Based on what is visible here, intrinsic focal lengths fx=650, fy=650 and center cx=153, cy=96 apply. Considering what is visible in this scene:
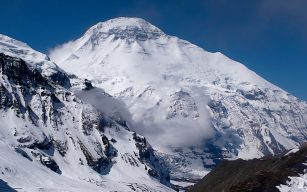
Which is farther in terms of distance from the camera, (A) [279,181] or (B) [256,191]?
(A) [279,181]

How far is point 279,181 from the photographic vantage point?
198 meters

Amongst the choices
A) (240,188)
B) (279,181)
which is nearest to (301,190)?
(279,181)

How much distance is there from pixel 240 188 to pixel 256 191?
17.4 feet

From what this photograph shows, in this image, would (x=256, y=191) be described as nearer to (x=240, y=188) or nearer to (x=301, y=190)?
(x=240, y=188)

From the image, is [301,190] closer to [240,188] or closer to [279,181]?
[279,181]

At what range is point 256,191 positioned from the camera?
18400 centimetres

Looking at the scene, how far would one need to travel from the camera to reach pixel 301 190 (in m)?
195

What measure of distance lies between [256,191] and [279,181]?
54.3 feet

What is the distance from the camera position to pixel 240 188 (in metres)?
187

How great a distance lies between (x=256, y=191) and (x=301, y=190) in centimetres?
1855

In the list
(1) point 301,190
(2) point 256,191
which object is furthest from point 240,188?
(1) point 301,190

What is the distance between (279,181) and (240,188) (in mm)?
16845
